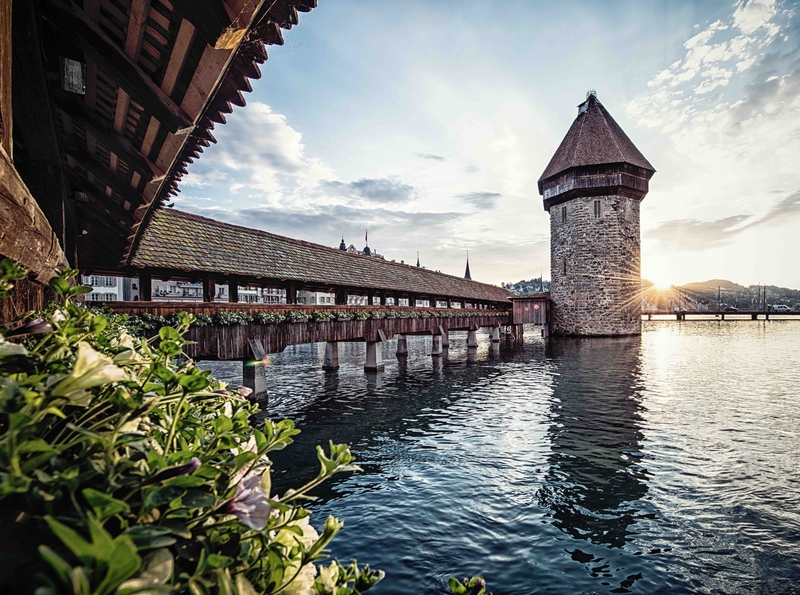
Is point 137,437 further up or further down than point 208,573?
further up

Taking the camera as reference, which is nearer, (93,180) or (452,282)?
(93,180)

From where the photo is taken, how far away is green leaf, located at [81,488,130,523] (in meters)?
0.62

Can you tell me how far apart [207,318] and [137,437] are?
11422mm

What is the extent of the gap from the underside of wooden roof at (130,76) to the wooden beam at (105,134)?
0.01m

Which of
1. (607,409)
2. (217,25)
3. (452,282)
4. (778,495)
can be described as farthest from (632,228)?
(217,25)

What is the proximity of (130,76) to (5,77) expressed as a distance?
169 centimetres

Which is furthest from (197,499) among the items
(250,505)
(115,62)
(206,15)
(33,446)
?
(115,62)

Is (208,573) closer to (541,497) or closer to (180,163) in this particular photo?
(180,163)

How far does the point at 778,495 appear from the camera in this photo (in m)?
6.37

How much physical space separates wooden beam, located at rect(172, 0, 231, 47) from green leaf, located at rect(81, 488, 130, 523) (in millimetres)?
2875

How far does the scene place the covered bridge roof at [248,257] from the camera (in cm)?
1244

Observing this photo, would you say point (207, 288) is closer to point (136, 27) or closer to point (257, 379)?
point (257, 379)

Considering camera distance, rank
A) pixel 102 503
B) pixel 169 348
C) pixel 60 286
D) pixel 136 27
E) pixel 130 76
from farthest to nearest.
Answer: pixel 130 76
pixel 136 27
pixel 60 286
pixel 169 348
pixel 102 503

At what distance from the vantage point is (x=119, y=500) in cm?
69
